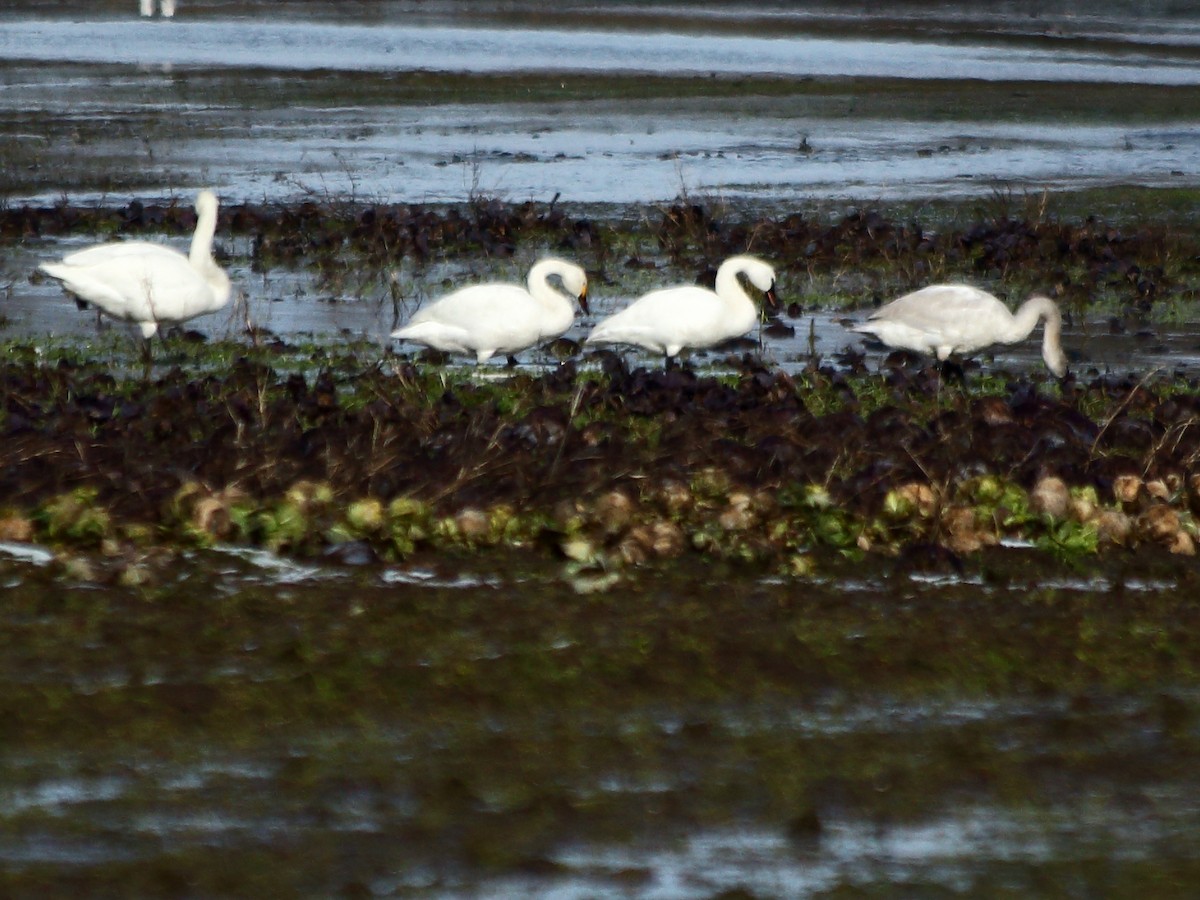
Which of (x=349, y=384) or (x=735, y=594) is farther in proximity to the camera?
(x=349, y=384)

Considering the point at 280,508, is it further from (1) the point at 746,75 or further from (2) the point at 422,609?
(1) the point at 746,75

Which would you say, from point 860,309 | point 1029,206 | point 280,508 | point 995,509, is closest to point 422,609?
point 280,508

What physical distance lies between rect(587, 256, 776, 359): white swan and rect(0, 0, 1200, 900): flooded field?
203 millimetres

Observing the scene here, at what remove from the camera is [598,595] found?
6.61 m

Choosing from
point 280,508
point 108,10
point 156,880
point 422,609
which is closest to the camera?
point 156,880

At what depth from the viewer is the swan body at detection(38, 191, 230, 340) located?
1091cm

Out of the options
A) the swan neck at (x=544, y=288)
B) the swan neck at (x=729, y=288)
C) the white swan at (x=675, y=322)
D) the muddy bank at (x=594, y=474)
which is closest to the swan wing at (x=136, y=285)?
the muddy bank at (x=594, y=474)

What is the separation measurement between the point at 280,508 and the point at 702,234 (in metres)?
8.80

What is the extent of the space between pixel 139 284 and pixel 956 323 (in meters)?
4.41

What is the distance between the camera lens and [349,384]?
10164 millimetres

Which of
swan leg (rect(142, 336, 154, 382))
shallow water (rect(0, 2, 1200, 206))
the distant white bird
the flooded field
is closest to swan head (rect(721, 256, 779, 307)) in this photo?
the flooded field

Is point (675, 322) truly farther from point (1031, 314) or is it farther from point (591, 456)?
point (591, 456)

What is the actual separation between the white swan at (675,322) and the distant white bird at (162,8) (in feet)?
106

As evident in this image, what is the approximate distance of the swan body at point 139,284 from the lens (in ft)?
35.8
